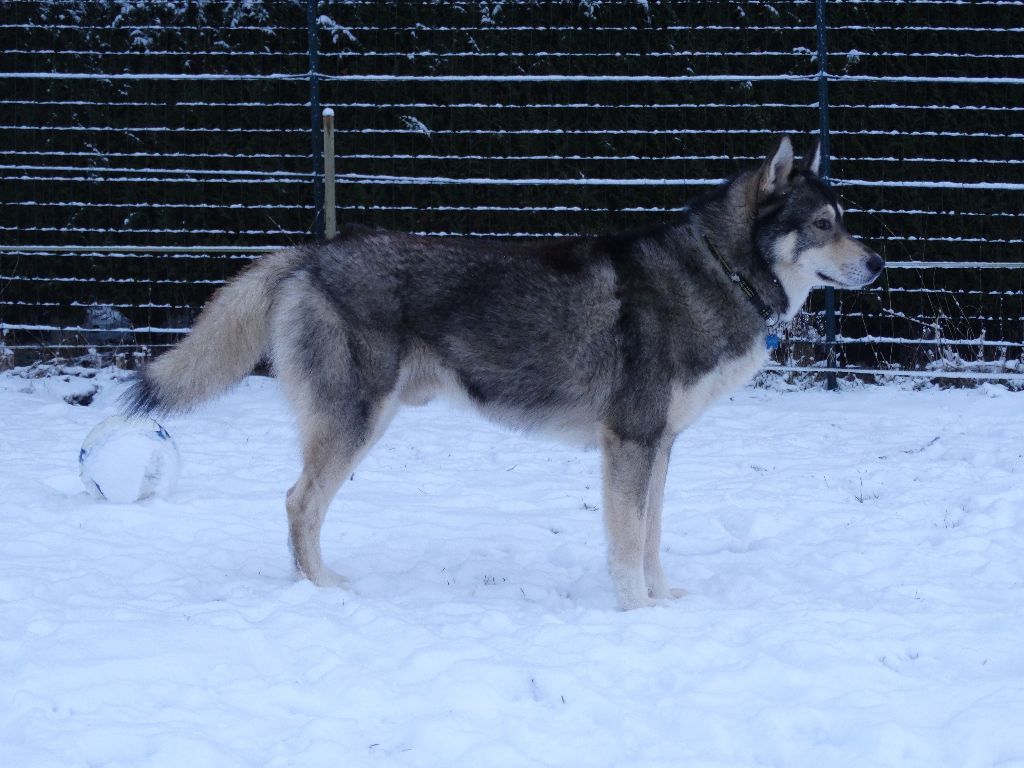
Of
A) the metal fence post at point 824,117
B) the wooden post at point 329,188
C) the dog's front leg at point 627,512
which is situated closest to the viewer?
the dog's front leg at point 627,512

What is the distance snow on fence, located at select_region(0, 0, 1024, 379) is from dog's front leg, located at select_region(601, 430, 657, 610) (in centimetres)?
405

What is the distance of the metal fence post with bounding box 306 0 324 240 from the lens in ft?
25.1

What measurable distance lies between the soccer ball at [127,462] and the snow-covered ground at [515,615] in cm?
9

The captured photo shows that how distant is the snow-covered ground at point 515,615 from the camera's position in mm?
2682

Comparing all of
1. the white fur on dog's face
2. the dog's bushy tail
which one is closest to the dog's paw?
the dog's bushy tail

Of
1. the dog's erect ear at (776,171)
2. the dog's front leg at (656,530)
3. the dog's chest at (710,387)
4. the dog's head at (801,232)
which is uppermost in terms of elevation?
the dog's erect ear at (776,171)

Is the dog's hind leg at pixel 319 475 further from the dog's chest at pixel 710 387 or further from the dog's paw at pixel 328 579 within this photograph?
the dog's chest at pixel 710 387

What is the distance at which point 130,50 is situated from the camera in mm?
8180

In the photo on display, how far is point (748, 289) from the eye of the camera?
4.13 m

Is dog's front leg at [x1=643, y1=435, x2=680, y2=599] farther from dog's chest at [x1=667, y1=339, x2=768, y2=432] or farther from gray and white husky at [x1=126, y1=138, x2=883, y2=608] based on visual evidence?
dog's chest at [x1=667, y1=339, x2=768, y2=432]

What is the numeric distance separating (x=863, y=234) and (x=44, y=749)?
674 centimetres

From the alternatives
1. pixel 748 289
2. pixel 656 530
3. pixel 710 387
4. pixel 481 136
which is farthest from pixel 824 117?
pixel 656 530

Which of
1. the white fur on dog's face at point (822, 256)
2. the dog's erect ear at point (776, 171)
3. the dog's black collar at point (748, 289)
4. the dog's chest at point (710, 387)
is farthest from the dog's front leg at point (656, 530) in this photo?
the dog's erect ear at point (776, 171)

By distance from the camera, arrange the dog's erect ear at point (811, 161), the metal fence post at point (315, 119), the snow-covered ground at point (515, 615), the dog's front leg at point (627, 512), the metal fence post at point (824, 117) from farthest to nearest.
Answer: the metal fence post at point (315, 119) → the metal fence post at point (824, 117) → the dog's erect ear at point (811, 161) → the dog's front leg at point (627, 512) → the snow-covered ground at point (515, 615)
